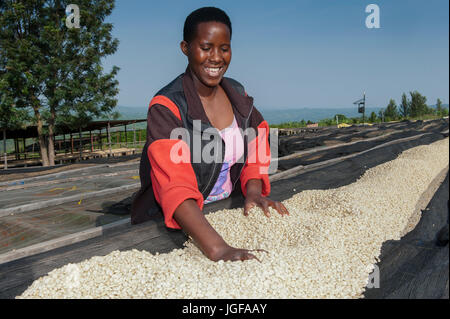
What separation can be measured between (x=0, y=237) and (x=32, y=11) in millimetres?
10417

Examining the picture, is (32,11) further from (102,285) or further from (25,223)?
(102,285)

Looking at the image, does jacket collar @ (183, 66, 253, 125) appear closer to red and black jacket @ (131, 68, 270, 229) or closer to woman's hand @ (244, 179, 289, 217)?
red and black jacket @ (131, 68, 270, 229)

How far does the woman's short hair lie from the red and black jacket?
214 millimetres

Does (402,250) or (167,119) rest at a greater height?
(167,119)

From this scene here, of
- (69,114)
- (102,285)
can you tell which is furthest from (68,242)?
(69,114)

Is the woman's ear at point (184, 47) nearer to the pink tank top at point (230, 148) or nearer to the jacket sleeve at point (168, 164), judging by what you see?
the jacket sleeve at point (168, 164)

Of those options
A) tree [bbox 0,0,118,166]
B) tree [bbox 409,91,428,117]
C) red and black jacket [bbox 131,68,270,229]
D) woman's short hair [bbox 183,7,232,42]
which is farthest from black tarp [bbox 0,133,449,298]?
tree [bbox 409,91,428,117]

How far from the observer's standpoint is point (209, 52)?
162 cm

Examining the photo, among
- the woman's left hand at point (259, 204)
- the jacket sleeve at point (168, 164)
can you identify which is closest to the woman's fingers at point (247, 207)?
the woman's left hand at point (259, 204)

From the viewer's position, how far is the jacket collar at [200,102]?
1.64 metres

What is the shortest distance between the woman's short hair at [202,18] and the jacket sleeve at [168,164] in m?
0.37

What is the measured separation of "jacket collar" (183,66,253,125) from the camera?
1.64 m

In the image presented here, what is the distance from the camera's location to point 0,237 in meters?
3.07

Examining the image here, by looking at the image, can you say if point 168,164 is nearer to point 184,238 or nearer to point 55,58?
point 184,238
